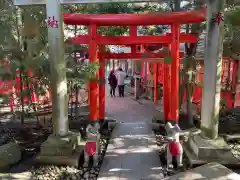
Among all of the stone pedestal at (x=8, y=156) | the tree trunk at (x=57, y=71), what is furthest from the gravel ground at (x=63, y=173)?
the tree trunk at (x=57, y=71)

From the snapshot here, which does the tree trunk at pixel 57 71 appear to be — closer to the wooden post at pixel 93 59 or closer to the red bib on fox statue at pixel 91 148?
the red bib on fox statue at pixel 91 148

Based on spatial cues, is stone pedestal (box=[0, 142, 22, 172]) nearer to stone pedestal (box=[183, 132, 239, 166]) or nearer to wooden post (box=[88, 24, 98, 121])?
wooden post (box=[88, 24, 98, 121])

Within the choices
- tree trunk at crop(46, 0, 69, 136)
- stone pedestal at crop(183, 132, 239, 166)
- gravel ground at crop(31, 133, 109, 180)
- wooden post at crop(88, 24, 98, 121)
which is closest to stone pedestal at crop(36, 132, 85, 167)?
gravel ground at crop(31, 133, 109, 180)

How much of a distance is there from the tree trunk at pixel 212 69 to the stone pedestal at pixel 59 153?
2.55m

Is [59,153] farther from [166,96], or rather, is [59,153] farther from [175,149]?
[166,96]

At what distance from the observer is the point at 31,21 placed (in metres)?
5.93

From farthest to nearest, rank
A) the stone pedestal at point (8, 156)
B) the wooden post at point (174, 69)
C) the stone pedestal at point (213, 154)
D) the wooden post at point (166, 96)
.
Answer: the wooden post at point (166, 96)
the wooden post at point (174, 69)
the stone pedestal at point (8, 156)
the stone pedestal at point (213, 154)

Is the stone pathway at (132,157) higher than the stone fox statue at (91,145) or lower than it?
lower

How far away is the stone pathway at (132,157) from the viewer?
14.9ft

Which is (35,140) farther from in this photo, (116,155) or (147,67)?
(147,67)

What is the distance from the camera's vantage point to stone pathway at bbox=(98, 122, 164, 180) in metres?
4.55

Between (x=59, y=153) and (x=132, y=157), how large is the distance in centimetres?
149

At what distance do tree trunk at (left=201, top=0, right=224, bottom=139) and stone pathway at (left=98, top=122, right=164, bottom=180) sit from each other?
1.22 m

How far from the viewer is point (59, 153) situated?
4.88 metres
